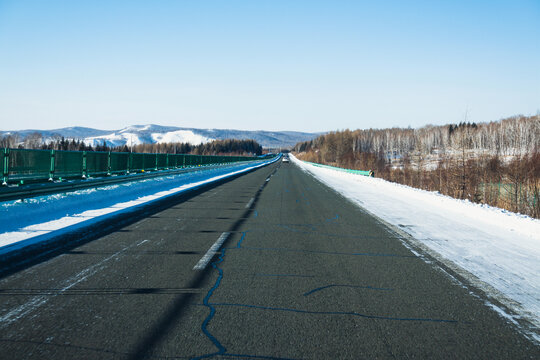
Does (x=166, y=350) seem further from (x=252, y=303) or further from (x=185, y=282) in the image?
(x=185, y=282)

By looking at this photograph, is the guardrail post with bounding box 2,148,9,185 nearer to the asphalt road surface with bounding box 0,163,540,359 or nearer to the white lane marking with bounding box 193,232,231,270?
the asphalt road surface with bounding box 0,163,540,359

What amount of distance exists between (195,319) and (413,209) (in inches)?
452

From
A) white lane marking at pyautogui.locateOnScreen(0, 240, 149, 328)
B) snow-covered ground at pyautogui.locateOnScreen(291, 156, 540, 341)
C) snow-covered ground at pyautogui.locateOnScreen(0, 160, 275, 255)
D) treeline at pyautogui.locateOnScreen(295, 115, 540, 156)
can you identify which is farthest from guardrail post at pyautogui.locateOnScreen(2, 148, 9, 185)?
treeline at pyautogui.locateOnScreen(295, 115, 540, 156)

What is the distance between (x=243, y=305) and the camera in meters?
3.99

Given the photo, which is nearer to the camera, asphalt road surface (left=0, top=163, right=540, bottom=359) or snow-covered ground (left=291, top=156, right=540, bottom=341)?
asphalt road surface (left=0, top=163, right=540, bottom=359)

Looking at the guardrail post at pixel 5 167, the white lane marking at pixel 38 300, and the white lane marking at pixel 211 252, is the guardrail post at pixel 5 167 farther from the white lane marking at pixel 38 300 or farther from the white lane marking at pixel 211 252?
the white lane marking at pixel 38 300

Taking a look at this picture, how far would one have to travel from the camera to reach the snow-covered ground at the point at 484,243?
4559mm

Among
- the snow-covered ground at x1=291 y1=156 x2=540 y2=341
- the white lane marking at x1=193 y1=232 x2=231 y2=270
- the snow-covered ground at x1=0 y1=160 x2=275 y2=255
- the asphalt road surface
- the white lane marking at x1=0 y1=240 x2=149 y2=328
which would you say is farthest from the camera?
the snow-covered ground at x1=0 y1=160 x2=275 y2=255

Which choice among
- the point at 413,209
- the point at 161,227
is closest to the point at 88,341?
the point at 161,227

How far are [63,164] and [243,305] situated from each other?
1469cm

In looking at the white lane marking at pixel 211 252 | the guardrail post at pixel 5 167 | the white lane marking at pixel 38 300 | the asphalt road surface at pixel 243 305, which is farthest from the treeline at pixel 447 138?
the guardrail post at pixel 5 167

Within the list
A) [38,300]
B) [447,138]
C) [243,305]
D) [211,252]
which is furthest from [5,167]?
[447,138]

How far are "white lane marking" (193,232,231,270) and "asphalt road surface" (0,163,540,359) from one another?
1.3 inches

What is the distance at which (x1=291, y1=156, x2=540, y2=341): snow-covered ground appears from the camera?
15.0 feet
